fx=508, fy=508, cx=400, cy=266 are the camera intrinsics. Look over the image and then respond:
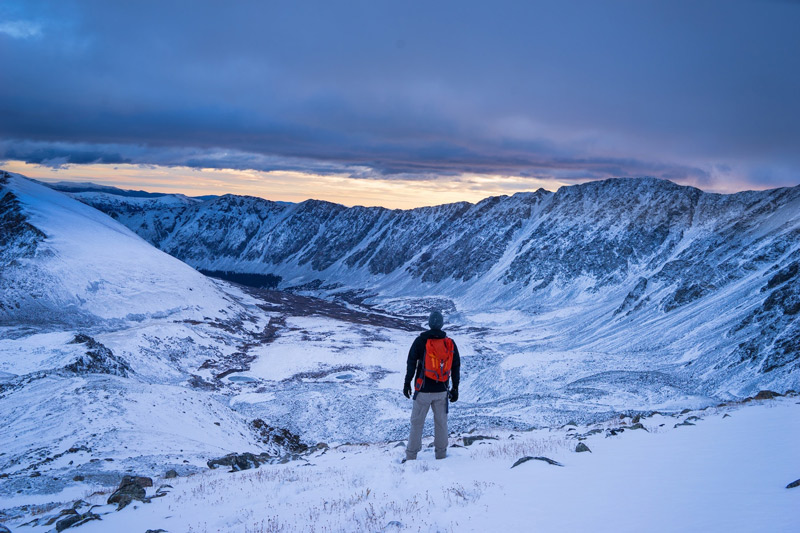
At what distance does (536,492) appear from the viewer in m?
8.16

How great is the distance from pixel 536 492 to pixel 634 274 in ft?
398

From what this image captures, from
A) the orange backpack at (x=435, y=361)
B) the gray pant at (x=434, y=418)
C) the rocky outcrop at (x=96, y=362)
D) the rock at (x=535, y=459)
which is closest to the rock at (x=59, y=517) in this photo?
the gray pant at (x=434, y=418)

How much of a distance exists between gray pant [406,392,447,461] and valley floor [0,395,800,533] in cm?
33

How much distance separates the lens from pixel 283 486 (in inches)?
460

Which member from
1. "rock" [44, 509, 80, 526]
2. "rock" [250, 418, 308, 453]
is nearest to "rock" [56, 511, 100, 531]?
"rock" [44, 509, 80, 526]

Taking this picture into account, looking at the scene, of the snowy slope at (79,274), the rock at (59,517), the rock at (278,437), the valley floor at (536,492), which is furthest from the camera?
the snowy slope at (79,274)

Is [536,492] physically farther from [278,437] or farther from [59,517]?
[278,437]

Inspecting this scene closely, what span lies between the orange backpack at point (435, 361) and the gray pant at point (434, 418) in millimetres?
386

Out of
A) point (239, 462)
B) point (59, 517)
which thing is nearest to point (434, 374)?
point (59, 517)

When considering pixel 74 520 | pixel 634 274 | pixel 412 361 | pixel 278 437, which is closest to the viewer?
pixel 74 520

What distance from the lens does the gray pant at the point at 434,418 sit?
12.0 metres

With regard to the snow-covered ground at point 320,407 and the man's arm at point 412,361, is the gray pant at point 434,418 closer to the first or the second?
the snow-covered ground at point 320,407

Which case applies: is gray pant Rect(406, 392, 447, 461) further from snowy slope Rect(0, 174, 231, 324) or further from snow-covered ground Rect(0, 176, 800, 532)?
snowy slope Rect(0, 174, 231, 324)

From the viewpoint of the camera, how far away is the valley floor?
652cm
